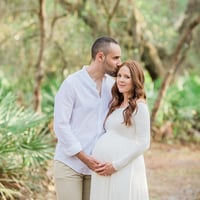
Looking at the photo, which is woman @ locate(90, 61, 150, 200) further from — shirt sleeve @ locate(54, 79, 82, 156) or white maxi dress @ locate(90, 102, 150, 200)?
shirt sleeve @ locate(54, 79, 82, 156)

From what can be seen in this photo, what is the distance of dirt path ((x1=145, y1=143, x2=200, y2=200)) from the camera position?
9406mm

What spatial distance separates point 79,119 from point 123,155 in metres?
0.48

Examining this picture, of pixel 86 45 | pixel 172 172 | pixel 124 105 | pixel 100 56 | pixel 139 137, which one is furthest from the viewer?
pixel 86 45

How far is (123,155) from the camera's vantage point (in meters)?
4.56

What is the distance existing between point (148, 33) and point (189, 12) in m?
1.67

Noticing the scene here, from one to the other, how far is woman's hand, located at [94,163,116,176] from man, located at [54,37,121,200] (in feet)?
0.35

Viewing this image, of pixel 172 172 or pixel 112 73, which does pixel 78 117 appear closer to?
pixel 112 73

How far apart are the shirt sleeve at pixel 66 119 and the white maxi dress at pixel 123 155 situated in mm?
183

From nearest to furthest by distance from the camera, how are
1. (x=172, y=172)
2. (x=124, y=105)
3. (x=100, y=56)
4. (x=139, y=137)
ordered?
(x=139, y=137), (x=124, y=105), (x=100, y=56), (x=172, y=172)

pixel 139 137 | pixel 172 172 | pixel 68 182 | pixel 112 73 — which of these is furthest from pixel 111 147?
pixel 172 172

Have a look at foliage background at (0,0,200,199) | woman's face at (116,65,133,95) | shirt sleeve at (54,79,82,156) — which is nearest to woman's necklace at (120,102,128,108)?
woman's face at (116,65,133,95)

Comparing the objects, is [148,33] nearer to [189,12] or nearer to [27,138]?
[189,12]

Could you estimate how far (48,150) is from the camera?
27.8ft

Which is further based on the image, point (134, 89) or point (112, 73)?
point (112, 73)
